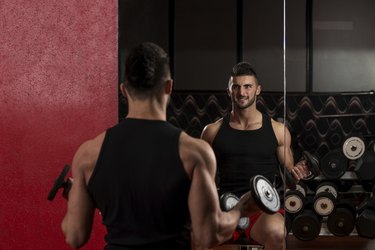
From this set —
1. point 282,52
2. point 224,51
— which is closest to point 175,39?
point 224,51

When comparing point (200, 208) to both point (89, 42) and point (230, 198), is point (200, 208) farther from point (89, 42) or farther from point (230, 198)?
point (89, 42)

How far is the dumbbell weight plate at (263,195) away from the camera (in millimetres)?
1973

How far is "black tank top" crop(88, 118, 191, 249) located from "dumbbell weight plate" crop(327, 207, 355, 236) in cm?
140

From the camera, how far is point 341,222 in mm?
2979

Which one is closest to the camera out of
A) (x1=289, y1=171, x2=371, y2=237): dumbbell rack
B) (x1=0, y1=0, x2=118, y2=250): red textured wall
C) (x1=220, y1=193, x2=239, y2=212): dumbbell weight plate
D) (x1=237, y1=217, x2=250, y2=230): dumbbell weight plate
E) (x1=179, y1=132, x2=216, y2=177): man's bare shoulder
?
(x1=179, y1=132, x2=216, y2=177): man's bare shoulder

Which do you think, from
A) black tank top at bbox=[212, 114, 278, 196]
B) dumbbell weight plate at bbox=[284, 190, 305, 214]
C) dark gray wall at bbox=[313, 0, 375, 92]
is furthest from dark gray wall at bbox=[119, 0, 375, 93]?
dumbbell weight plate at bbox=[284, 190, 305, 214]

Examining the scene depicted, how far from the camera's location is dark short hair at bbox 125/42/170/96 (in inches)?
71.2

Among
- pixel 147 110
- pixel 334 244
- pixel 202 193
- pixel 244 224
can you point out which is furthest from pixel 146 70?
pixel 334 244

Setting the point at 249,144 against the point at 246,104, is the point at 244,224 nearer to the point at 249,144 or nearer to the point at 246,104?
the point at 249,144

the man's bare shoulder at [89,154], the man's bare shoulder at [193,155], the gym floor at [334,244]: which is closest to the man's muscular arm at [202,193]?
the man's bare shoulder at [193,155]

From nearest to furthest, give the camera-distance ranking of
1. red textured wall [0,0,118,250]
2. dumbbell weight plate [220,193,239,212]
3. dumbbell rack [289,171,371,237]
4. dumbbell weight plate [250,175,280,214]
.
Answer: dumbbell weight plate [250,175,280,214]
dumbbell weight plate [220,193,239,212]
dumbbell rack [289,171,371,237]
red textured wall [0,0,118,250]

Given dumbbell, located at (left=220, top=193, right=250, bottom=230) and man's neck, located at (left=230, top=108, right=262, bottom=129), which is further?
man's neck, located at (left=230, top=108, right=262, bottom=129)

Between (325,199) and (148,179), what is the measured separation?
5.06ft

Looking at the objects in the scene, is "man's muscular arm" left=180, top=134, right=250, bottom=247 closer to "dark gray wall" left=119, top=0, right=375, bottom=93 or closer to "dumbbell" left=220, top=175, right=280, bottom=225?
"dumbbell" left=220, top=175, right=280, bottom=225
